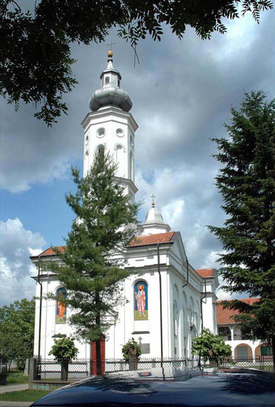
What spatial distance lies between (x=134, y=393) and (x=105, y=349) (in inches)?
1196

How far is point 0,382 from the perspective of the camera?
78.3 feet

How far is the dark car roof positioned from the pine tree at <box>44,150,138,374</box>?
17.1 metres

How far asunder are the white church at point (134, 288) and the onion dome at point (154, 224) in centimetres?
893

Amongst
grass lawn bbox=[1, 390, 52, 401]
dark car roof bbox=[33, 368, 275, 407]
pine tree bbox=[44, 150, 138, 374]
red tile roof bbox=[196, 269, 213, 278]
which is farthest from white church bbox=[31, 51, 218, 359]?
dark car roof bbox=[33, 368, 275, 407]

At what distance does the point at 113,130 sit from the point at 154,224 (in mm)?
15265

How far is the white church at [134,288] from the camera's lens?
30297 mm

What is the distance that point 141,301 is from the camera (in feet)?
103

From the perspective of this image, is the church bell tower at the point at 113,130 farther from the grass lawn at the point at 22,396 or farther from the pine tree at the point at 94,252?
the grass lawn at the point at 22,396

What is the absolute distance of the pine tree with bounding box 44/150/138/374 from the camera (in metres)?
19.6

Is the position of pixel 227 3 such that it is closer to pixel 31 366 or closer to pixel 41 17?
pixel 41 17

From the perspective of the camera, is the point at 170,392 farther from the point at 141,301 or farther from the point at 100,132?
the point at 100,132

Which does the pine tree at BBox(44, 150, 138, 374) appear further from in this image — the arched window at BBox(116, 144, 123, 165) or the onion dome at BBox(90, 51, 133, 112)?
the onion dome at BBox(90, 51, 133, 112)

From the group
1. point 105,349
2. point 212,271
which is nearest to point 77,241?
point 105,349

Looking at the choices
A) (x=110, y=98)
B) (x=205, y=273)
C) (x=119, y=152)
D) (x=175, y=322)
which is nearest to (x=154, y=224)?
(x=205, y=273)
